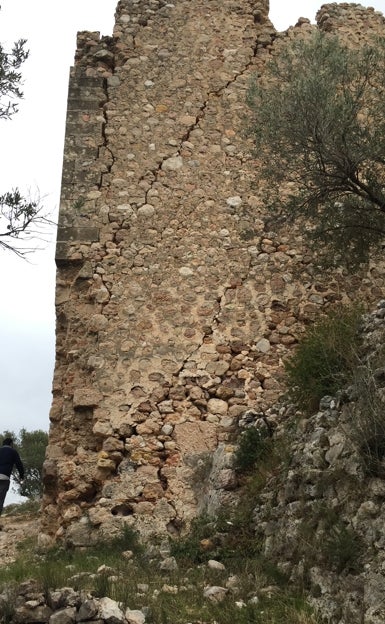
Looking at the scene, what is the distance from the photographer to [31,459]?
17.9 m

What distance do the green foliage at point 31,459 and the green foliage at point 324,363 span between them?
10.3 meters

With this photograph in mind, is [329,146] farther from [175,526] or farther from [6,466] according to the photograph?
[6,466]

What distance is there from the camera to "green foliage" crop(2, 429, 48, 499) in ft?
55.4

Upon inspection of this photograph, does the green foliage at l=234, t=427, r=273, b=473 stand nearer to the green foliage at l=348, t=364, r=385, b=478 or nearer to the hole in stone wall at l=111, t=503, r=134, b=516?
the hole in stone wall at l=111, t=503, r=134, b=516

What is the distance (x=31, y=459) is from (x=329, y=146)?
12576mm

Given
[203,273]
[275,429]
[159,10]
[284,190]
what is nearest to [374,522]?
[275,429]

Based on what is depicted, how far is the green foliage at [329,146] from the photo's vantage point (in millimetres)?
7715

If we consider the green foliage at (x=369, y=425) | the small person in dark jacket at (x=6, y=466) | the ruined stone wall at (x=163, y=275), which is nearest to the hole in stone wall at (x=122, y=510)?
the ruined stone wall at (x=163, y=275)

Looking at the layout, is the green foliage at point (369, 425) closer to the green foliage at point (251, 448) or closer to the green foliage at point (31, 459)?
the green foliage at point (251, 448)

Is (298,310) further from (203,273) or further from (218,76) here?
(218,76)

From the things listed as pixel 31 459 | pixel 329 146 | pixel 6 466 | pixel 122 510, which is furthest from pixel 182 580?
pixel 31 459

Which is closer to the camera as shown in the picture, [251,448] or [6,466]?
[251,448]

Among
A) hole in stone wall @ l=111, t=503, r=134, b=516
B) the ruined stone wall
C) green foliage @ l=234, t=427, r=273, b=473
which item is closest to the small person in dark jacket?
the ruined stone wall

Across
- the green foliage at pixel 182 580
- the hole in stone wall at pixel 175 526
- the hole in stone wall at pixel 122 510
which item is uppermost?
the hole in stone wall at pixel 122 510
